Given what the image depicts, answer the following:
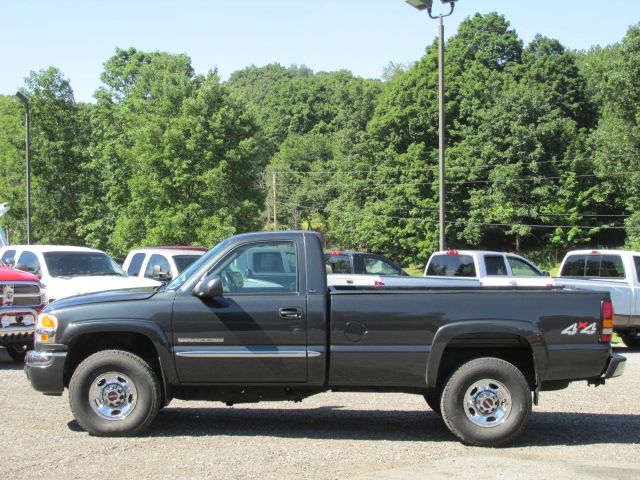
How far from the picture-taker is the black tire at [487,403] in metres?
7.12

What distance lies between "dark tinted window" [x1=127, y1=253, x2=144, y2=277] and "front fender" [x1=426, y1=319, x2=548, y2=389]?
39.0ft

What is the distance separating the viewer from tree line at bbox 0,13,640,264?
1644 inches

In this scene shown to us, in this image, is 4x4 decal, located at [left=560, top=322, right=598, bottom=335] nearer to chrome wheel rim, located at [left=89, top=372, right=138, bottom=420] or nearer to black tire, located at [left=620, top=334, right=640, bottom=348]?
chrome wheel rim, located at [left=89, top=372, right=138, bottom=420]

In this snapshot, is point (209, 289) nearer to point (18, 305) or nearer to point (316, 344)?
point (316, 344)

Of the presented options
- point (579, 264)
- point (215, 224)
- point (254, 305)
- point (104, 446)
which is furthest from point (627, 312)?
point (215, 224)

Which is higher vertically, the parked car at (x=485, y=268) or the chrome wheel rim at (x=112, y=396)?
the parked car at (x=485, y=268)

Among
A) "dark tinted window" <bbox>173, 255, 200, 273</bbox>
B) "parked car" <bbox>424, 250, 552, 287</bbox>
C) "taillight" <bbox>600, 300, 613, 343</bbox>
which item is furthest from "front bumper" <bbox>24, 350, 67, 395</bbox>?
"parked car" <bbox>424, 250, 552, 287</bbox>

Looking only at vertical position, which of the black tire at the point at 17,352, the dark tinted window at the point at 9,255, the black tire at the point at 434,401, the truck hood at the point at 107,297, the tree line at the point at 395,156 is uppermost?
the tree line at the point at 395,156

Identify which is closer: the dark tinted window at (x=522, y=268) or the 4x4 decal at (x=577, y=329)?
the 4x4 decal at (x=577, y=329)

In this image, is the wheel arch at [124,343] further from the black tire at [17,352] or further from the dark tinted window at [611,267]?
the dark tinted window at [611,267]

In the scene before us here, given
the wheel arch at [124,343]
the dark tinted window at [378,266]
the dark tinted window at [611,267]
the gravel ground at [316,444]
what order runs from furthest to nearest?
1. the dark tinted window at [378,266]
2. the dark tinted window at [611,267]
3. the wheel arch at [124,343]
4. the gravel ground at [316,444]

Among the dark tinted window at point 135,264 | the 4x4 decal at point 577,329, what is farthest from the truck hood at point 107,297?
the dark tinted window at point 135,264

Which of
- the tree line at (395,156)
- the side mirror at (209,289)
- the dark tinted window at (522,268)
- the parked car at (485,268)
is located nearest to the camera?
the side mirror at (209,289)

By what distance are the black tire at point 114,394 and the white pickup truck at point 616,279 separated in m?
9.29
